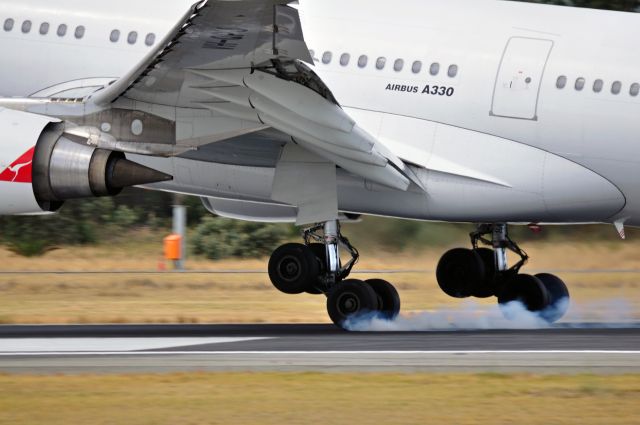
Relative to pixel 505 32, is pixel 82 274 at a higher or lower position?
lower

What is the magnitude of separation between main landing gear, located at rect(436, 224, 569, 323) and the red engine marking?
28.4 feet

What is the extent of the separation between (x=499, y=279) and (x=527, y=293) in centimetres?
64

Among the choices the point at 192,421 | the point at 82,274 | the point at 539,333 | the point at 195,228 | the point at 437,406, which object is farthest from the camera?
the point at 195,228

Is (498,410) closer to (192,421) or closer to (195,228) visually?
(192,421)

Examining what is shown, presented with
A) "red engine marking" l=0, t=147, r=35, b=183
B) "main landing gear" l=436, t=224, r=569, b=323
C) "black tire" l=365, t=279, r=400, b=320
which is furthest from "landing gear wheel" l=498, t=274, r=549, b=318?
"red engine marking" l=0, t=147, r=35, b=183

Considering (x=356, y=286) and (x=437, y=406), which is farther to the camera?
(x=356, y=286)

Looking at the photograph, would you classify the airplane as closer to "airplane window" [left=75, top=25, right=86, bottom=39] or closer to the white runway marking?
"airplane window" [left=75, top=25, right=86, bottom=39]

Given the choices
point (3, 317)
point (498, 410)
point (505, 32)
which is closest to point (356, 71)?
point (505, 32)

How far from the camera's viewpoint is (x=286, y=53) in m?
20.7

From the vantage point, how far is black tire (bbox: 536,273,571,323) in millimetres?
25406

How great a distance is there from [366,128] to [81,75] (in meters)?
5.11

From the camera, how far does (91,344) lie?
20297mm

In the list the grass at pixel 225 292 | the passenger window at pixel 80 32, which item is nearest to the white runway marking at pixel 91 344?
the grass at pixel 225 292

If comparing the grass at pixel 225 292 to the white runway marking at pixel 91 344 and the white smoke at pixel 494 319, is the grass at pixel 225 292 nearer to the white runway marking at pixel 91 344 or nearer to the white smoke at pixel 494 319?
the white smoke at pixel 494 319
